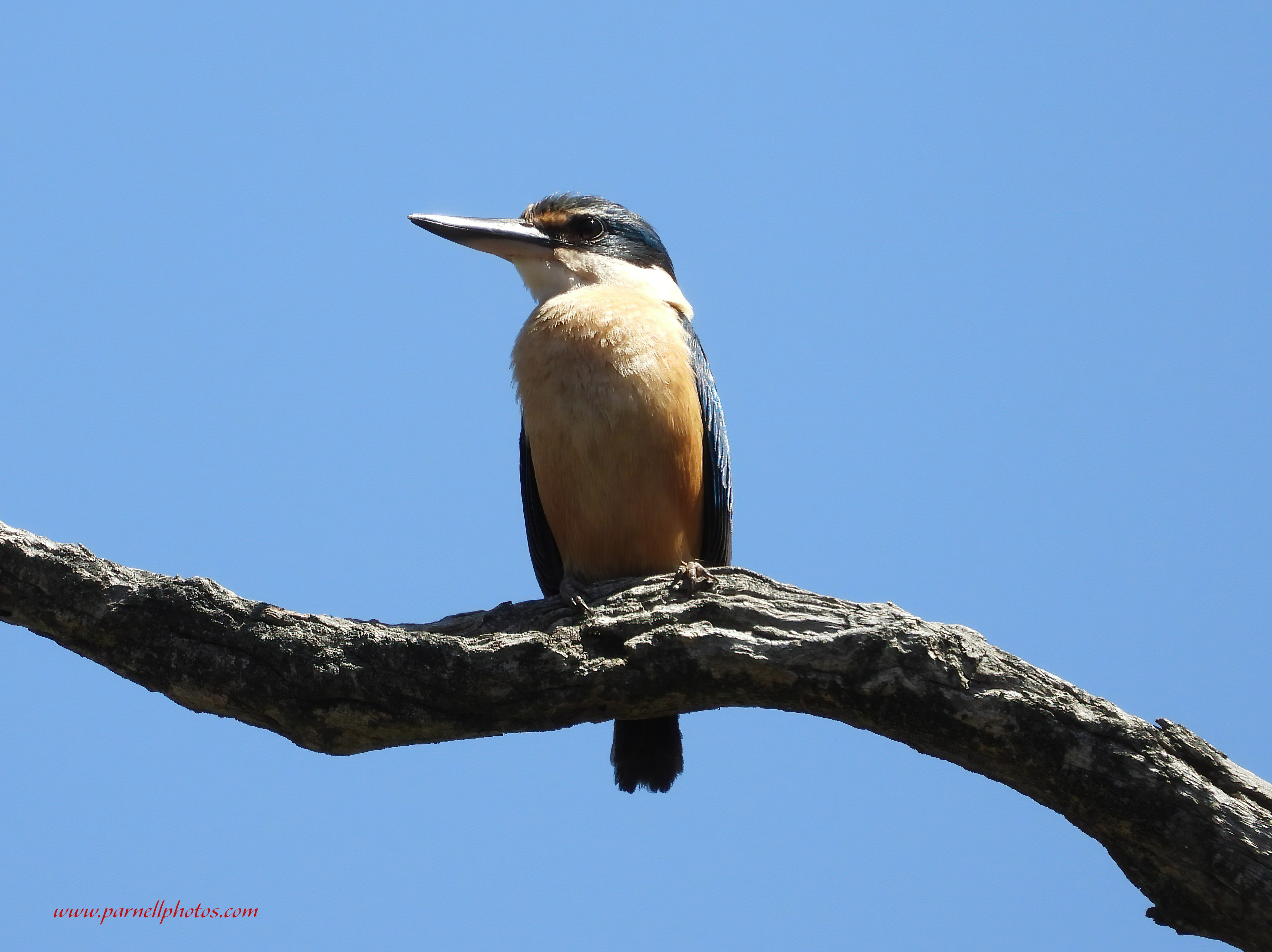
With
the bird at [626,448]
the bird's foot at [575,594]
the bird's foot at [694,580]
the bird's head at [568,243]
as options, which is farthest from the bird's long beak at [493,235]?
the bird's foot at [694,580]

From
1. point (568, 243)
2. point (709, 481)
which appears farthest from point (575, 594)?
point (568, 243)

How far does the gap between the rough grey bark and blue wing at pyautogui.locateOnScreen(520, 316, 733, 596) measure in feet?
5.02

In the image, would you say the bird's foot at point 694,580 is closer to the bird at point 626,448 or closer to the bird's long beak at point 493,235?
the bird at point 626,448

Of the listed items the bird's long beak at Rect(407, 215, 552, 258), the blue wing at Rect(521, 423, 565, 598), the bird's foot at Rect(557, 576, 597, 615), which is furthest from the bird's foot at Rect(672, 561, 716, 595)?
the bird's long beak at Rect(407, 215, 552, 258)

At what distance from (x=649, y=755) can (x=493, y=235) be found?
3433 mm

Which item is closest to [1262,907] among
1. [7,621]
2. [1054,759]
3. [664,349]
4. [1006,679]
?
[1054,759]

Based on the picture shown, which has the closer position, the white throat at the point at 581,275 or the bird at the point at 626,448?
the bird at the point at 626,448

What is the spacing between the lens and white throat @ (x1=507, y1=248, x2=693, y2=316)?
23.2 feet

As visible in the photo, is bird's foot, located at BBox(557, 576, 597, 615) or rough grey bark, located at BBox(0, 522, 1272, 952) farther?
bird's foot, located at BBox(557, 576, 597, 615)

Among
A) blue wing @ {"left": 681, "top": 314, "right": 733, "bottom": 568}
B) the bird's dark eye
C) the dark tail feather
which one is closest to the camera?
the dark tail feather

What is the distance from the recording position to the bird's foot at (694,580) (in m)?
5.06

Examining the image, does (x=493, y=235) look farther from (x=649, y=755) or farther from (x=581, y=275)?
(x=649, y=755)

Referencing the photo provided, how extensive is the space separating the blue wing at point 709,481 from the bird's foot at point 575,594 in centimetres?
45

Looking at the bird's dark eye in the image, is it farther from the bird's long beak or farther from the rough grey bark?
the rough grey bark
